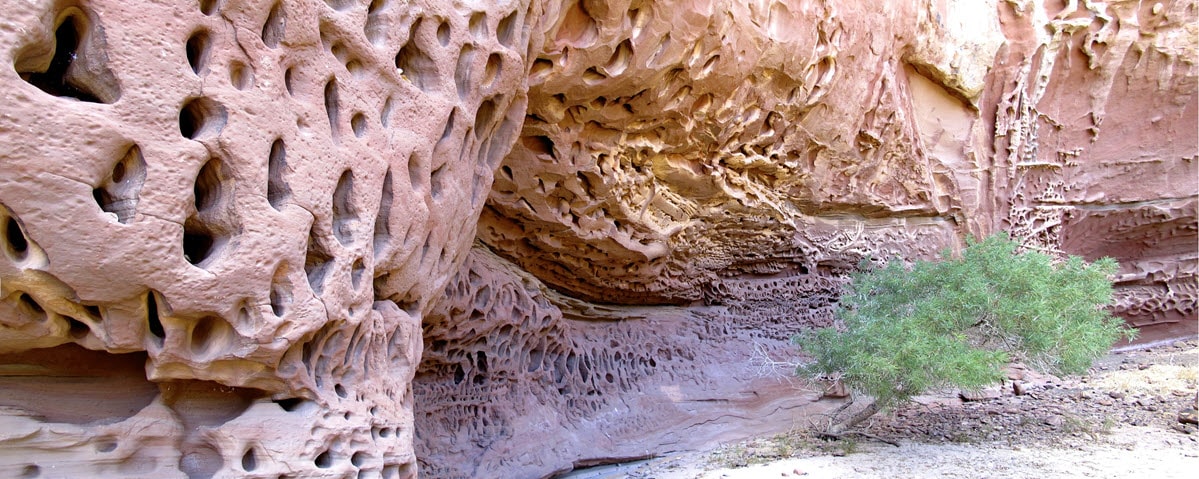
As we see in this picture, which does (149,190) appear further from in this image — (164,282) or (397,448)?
Result: (397,448)

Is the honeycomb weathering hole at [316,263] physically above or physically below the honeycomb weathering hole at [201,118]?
below

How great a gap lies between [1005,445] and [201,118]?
494cm

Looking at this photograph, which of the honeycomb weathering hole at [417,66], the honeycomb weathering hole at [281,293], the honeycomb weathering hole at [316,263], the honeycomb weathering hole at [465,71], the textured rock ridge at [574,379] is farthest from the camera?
the textured rock ridge at [574,379]

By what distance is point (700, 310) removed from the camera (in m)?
7.61

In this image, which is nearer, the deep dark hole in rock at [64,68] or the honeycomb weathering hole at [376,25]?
the deep dark hole in rock at [64,68]

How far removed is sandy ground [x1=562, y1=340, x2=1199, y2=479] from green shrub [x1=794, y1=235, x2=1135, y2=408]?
42 cm

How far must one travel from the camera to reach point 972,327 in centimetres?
502

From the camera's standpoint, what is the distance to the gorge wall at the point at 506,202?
6.06 feet

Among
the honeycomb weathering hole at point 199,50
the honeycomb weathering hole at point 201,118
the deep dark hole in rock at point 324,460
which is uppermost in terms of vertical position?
the honeycomb weathering hole at point 199,50

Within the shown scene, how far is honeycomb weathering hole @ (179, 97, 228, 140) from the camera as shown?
1.96 m

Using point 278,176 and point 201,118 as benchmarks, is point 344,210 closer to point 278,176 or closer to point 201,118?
point 278,176

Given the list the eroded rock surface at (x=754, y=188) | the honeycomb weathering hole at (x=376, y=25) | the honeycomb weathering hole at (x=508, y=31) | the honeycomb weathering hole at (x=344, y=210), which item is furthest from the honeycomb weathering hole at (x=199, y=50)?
the eroded rock surface at (x=754, y=188)

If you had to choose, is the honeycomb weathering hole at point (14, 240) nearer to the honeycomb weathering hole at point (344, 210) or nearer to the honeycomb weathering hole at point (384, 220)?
the honeycomb weathering hole at point (344, 210)

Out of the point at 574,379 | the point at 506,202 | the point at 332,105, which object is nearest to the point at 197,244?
the point at 332,105
